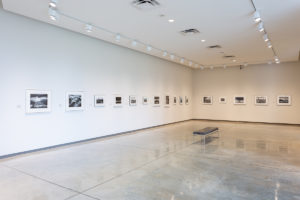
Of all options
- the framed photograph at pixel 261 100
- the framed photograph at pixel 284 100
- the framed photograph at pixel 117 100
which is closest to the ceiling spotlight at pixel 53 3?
the framed photograph at pixel 117 100

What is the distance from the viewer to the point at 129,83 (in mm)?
10500

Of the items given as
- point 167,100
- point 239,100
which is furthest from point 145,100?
point 239,100

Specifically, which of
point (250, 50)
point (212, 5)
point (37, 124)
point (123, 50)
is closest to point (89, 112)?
point (37, 124)

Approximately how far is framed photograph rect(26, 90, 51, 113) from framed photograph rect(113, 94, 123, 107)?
3.13m

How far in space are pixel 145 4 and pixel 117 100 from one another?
514cm

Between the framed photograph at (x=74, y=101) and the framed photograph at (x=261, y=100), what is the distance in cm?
1182

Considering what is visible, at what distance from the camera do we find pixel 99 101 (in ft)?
29.3

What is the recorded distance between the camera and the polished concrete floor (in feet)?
12.3

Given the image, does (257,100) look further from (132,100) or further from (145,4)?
(145,4)

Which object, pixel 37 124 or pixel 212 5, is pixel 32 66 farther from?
pixel 212 5

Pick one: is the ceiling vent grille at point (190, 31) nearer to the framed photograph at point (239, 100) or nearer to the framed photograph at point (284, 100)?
the framed photograph at point (239, 100)

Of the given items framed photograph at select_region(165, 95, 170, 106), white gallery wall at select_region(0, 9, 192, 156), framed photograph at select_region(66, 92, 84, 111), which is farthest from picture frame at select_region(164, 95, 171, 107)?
framed photograph at select_region(66, 92, 84, 111)

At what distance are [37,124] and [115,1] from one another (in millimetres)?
4413

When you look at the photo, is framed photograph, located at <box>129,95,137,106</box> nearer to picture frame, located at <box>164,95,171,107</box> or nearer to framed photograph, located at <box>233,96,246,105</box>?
picture frame, located at <box>164,95,171,107</box>
